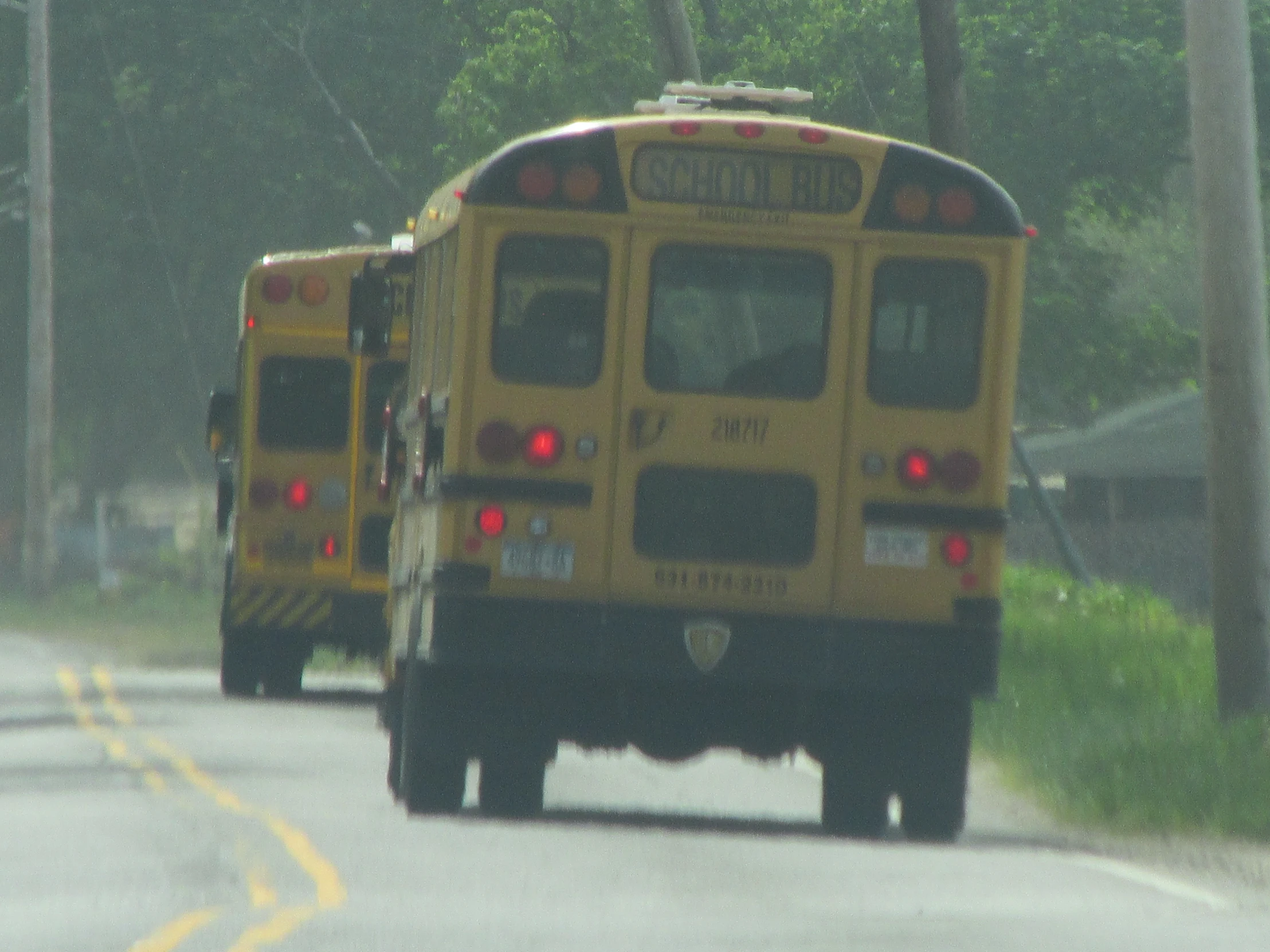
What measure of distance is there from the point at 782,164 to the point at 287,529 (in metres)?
9.33

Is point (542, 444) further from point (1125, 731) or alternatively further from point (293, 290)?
point (293, 290)

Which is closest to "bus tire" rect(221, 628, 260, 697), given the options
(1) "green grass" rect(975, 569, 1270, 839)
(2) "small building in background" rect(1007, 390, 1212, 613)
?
(1) "green grass" rect(975, 569, 1270, 839)

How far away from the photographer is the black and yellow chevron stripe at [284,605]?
19.6m

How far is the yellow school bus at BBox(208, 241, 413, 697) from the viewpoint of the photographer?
62.5 ft

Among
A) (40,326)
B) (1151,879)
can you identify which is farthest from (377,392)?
(40,326)

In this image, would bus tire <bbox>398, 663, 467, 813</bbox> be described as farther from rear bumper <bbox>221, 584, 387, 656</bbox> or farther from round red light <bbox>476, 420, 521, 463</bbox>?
rear bumper <bbox>221, 584, 387, 656</bbox>

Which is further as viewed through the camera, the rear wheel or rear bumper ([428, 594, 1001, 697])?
the rear wheel

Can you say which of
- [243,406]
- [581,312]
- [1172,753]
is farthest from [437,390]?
[243,406]

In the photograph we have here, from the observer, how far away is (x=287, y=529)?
63.8ft

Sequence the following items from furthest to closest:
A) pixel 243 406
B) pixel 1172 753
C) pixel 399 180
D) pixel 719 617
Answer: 1. pixel 399 180
2. pixel 243 406
3. pixel 1172 753
4. pixel 719 617

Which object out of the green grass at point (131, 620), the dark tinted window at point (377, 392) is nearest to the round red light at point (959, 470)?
the dark tinted window at point (377, 392)

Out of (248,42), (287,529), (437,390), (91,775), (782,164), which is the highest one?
(248,42)

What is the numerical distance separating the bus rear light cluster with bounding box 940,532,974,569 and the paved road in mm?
1392

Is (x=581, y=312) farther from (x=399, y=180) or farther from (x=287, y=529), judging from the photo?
(x=399, y=180)
